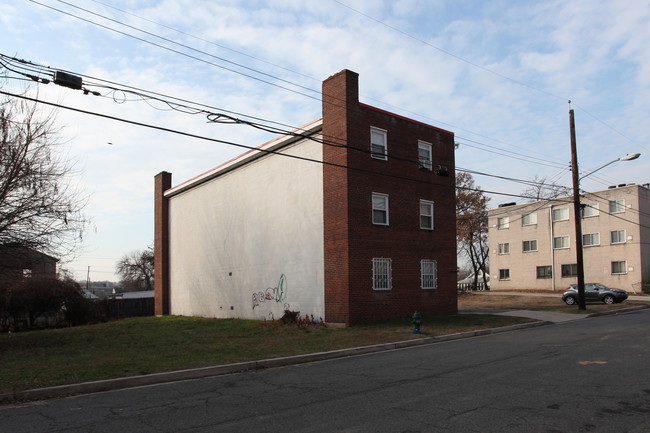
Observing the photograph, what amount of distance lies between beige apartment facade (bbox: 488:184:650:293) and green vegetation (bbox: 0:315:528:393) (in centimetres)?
2463

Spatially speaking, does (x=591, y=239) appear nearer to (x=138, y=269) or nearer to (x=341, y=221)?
(x=341, y=221)

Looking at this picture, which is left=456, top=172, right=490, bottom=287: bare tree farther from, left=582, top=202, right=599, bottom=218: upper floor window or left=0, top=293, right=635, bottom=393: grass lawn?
left=0, top=293, right=635, bottom=393: grass lawn

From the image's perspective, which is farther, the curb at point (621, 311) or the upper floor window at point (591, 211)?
the upper floor window at point (591, 211)

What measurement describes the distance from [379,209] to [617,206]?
31592 mm

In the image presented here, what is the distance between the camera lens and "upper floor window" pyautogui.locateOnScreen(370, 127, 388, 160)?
2145 cm

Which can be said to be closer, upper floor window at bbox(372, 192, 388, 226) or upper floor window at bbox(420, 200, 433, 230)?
upper floor window at bbox(372, 192, 388, 226)

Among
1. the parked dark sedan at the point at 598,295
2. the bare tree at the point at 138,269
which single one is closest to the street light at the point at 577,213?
the parked dark sedan at the point at 598,295

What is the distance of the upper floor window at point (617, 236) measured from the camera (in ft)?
139

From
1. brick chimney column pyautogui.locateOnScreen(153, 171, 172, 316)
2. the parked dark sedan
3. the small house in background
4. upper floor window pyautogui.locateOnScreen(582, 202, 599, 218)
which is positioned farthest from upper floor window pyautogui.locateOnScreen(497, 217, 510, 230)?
the small house in background

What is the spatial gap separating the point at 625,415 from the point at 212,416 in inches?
219

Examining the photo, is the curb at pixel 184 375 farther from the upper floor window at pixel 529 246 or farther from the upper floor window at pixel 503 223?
the upper floor window at pixel 503 223

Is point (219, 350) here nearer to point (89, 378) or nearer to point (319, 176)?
point (89, 378)

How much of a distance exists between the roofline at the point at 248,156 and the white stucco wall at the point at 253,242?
308 mm

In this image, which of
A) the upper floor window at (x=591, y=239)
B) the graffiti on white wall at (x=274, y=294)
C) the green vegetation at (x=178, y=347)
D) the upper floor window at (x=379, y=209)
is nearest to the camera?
the green vegetation at (x=178, y=347)
